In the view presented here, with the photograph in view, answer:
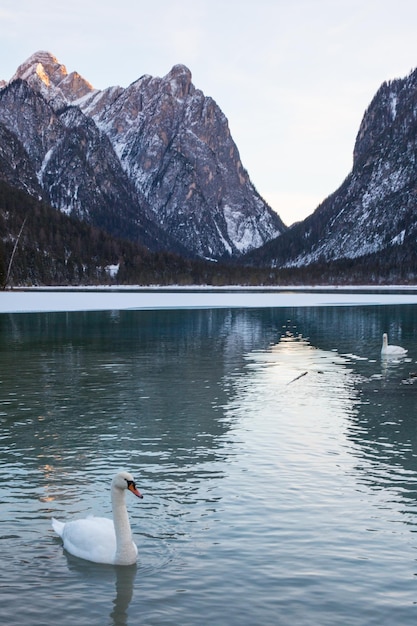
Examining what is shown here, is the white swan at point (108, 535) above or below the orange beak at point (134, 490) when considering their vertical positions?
below

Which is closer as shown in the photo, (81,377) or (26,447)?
(26,447)

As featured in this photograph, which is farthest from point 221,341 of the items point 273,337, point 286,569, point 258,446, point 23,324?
point 286,569

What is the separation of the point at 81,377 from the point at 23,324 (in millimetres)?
38592

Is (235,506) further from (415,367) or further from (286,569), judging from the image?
(415,367)

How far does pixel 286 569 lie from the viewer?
520 inches

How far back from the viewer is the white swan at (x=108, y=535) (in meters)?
13.1

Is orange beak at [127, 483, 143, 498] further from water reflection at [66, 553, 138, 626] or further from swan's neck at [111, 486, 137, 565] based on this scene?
water reflection at [66, 553, 138, 626]

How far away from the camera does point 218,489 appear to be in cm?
1783

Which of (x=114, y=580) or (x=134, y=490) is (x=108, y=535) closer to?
(x=114, y=580)

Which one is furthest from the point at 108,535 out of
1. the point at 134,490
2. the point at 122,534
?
the point at 134,490

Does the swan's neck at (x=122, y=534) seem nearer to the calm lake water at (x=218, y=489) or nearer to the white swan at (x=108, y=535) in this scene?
the white swan at (x=108, y=535)

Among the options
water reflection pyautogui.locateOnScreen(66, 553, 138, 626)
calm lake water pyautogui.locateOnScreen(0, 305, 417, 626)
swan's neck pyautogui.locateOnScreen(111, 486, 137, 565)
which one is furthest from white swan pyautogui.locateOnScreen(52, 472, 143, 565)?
calm lake water pyautogui.locateOnScreen(0, 305, 417, 626)

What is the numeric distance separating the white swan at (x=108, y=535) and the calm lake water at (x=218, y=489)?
233mm

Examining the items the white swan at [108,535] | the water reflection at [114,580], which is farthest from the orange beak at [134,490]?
the water reflection at [114,580]
